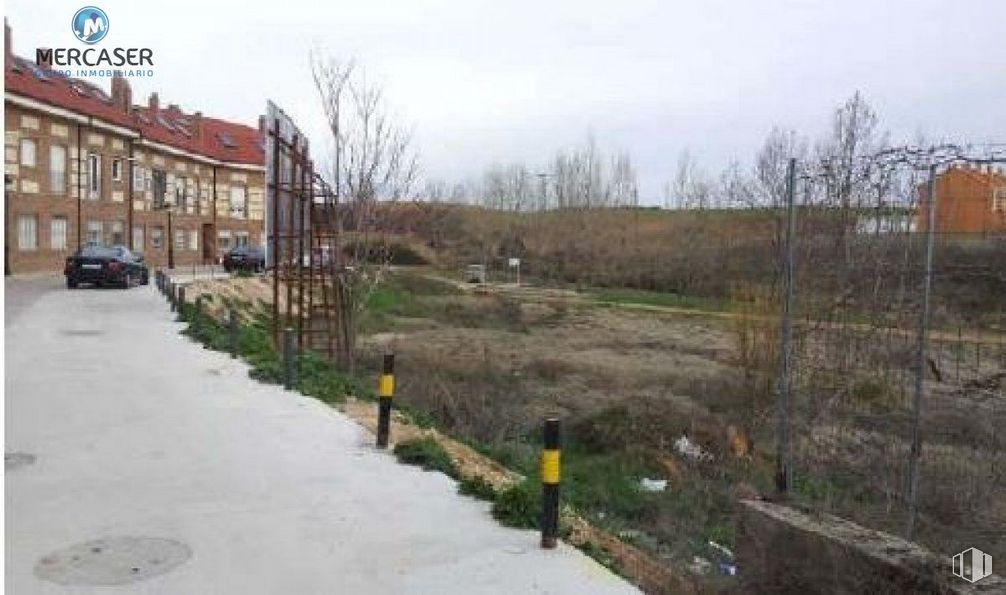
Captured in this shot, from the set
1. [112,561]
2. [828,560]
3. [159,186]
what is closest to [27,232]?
[159,186]

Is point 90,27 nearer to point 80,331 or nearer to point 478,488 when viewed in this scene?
point 80,331

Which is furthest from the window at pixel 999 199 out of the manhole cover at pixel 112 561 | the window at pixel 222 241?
the window at pixel 222 241

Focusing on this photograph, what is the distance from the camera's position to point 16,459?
331 inches

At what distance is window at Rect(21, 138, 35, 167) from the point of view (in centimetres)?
3569

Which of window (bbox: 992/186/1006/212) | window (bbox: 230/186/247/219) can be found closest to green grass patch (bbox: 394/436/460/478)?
window (bbox: 992/186/1006/212)

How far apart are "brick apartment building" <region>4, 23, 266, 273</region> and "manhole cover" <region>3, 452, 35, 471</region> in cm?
2894

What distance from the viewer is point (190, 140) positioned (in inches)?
2248

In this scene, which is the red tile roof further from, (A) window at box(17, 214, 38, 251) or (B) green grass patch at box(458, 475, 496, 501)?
(B) green grass patch at box(458, 475, 496, 501)

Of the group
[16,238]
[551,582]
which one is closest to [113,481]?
[551,582]

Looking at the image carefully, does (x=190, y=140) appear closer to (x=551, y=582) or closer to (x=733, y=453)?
(x=733, y=453)

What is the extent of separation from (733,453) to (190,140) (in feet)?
165

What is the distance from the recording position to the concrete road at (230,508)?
560cm

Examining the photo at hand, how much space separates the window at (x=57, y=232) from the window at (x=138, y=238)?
7.21 m

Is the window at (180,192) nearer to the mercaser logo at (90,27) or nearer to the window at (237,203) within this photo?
the window at (237,203)
